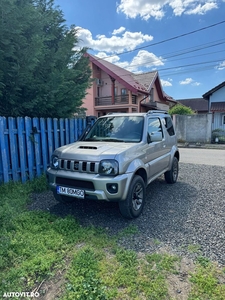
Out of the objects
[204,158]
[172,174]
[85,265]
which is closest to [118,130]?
[172,174]

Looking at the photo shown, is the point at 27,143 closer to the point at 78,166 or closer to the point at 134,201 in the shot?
the point at 78,166

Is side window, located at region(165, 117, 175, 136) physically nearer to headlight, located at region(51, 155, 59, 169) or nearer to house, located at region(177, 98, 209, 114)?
headlight, located at region(51, 155, 59, 169)

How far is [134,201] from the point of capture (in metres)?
3.62

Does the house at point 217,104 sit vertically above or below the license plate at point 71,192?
above

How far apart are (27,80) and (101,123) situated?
2115 millimetres

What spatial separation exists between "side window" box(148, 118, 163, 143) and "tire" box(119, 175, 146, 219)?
923 mm

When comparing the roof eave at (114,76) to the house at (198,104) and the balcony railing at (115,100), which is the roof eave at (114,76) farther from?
the house at (198,104)

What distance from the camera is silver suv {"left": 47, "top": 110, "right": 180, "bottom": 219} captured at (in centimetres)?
325

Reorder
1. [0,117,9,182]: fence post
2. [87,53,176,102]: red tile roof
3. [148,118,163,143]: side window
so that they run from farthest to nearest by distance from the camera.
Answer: [87,53,176,102]: red tile roof → [0,117,9,182]: fence post → [148,118,163,143]: side window

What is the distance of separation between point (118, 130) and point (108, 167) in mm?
1271

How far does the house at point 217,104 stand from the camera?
1849 centimetres

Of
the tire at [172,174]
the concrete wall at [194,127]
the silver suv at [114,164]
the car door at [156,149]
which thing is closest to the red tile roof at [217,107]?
the concrete wall at [194,127]

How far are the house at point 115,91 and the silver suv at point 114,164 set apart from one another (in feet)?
52.8

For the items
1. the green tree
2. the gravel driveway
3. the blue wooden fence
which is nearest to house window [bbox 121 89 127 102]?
the green tree
